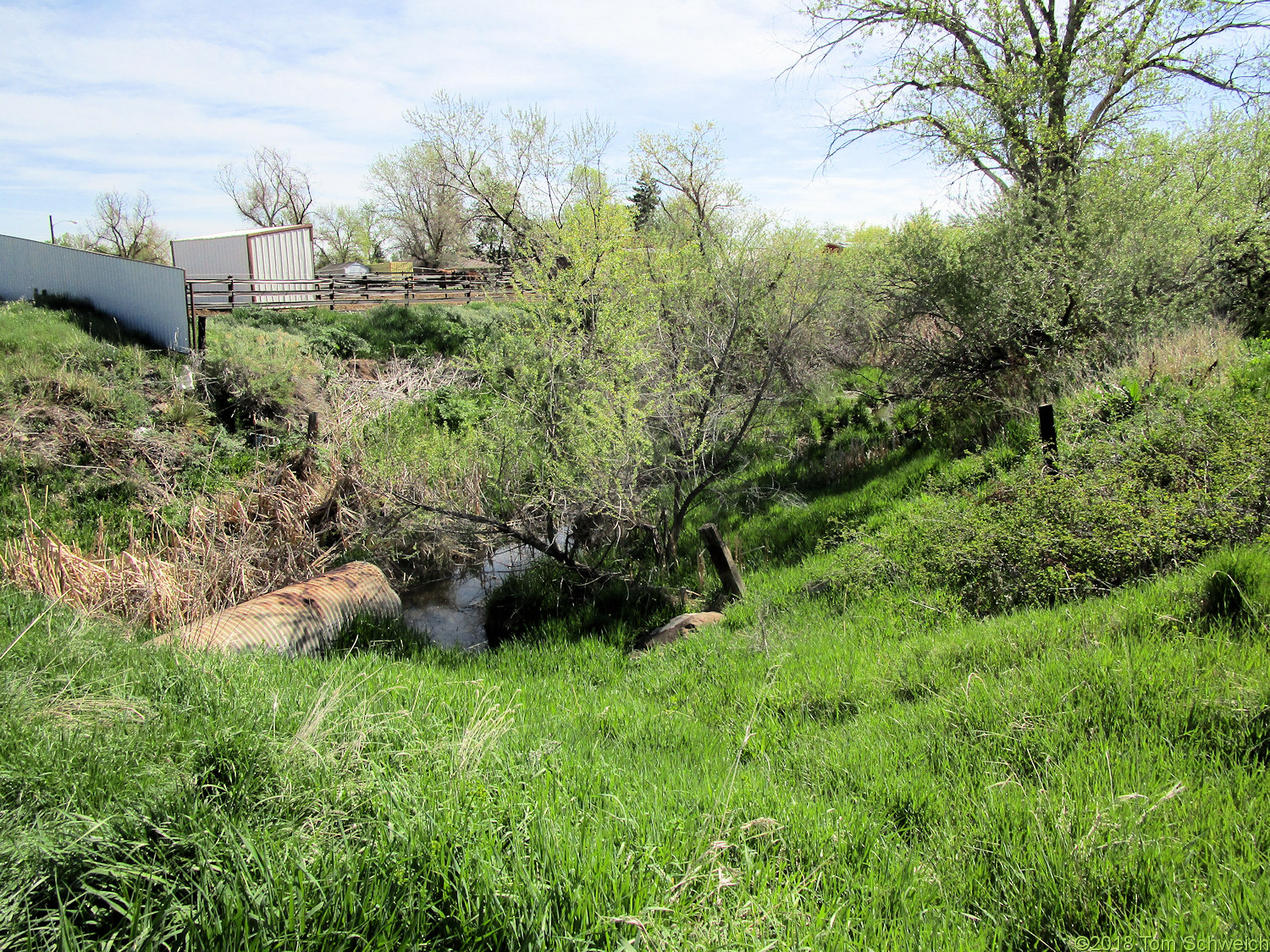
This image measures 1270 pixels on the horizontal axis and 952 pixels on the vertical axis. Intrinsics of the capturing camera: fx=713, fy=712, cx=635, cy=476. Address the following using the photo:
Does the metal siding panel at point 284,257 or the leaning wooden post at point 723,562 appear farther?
the metal siding panel at point 284,257

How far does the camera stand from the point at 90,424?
1353 centimetres

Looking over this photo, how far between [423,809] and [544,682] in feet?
13.0

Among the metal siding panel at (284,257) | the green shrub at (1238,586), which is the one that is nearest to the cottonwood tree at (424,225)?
the metal siding panel at (284,257)

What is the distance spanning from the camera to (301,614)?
26.6 feet

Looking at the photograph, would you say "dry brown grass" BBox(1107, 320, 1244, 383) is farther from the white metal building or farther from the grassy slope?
the white metal building

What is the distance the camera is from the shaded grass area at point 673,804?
2.24m

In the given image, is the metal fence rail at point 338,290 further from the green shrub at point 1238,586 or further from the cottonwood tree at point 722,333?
the green shrub at point 1238,586

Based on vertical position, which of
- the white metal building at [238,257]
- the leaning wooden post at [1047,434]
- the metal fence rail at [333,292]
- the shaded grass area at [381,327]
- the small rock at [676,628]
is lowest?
the small rock at [676,628]

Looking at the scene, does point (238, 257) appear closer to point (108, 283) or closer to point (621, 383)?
point (108, 283)

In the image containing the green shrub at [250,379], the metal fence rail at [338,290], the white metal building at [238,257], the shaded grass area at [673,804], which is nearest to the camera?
the shaded grass area at [673,804]

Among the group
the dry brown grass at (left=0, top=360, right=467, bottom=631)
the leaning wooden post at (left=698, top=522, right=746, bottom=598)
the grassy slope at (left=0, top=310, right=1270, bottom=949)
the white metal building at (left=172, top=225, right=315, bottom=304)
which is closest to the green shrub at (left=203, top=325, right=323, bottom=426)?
the dry brown grass at (left=0, top=360, right=467, bottom=631)

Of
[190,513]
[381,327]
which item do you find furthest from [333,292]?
[190,513]

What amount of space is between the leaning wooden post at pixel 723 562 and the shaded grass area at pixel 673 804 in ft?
11.8

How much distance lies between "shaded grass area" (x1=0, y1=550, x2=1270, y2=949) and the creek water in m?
4.80
